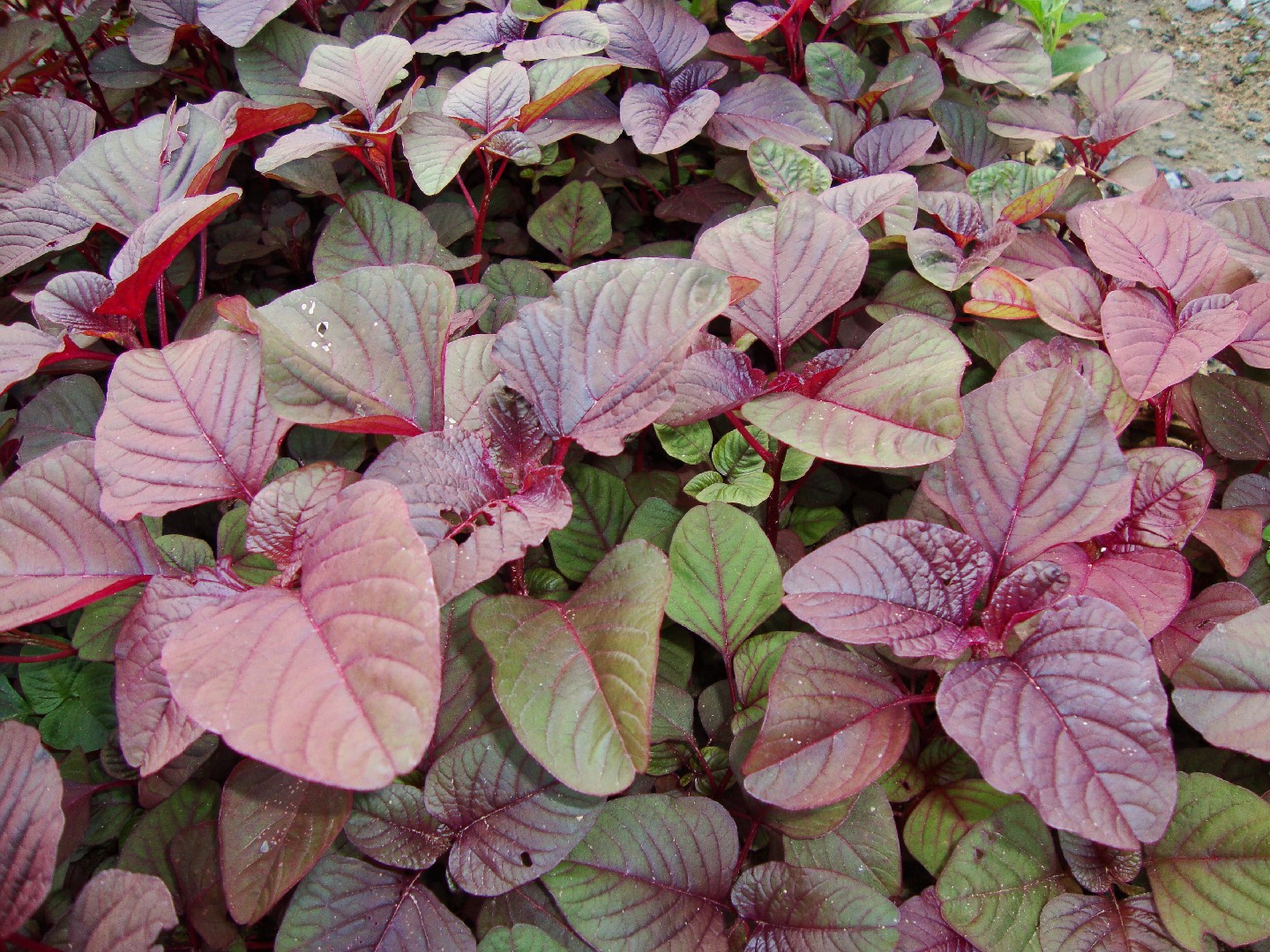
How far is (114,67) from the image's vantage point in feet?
5.44

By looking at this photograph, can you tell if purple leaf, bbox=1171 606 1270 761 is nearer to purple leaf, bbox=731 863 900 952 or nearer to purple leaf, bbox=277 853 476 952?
purple leaf, bbox=731 863 900 952

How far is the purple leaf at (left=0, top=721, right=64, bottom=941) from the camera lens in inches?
32.7

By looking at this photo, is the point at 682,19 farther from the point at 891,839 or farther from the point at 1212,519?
the point at 891,839

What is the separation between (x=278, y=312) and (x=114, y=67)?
4.06 ft

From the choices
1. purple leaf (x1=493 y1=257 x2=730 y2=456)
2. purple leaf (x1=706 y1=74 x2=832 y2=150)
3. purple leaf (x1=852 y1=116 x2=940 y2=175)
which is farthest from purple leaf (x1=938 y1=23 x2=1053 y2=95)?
purple leaf (x1=493 y1=257 x2=730 y2=456)

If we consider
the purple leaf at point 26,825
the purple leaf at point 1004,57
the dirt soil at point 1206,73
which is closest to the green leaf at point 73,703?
the purple leaf at point 26,825

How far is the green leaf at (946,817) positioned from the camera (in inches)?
38.7

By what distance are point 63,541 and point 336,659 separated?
44 cm

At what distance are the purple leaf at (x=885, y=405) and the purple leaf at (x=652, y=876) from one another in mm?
458

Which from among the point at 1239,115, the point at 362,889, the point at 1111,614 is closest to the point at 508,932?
the point at 362,889

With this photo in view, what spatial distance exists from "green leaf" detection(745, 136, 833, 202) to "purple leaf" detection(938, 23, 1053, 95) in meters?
0.53

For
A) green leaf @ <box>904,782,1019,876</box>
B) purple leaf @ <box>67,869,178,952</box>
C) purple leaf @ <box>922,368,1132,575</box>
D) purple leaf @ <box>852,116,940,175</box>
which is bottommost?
green leaf @ <box>904,782,1019,876</box>

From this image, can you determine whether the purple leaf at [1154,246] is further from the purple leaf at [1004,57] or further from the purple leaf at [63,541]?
the purple leaf at [63,541]

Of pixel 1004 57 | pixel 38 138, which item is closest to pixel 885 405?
pixel 1004 57
